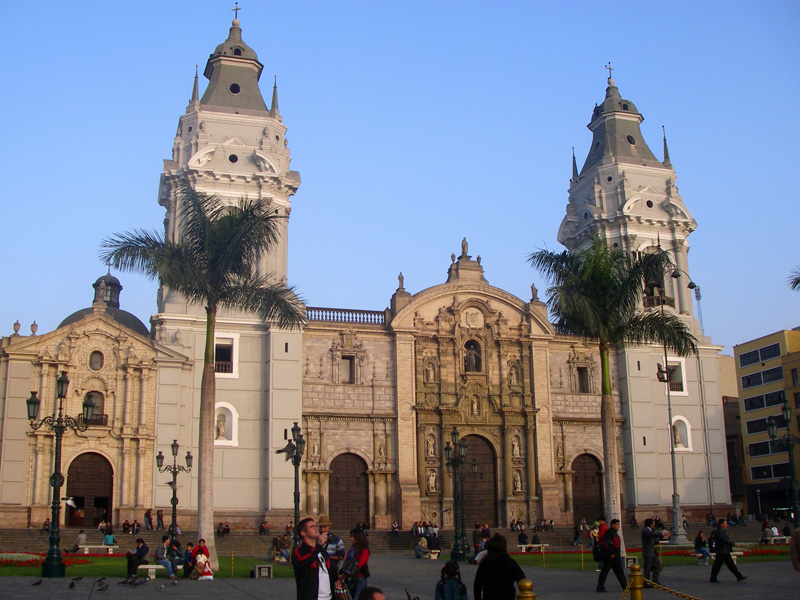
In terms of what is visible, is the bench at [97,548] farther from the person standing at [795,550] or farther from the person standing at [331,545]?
the person standing at [795,550]

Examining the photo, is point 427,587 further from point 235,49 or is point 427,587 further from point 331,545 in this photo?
point 235,49

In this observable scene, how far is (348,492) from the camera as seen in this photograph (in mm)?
41219

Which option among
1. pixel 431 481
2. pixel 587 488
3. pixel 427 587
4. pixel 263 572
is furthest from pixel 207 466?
pixel 587 488

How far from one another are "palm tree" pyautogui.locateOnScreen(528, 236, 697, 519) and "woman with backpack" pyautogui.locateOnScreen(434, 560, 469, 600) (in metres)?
16.4

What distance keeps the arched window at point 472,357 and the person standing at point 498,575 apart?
3407 centimetres

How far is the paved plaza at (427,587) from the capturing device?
1719 centimetres

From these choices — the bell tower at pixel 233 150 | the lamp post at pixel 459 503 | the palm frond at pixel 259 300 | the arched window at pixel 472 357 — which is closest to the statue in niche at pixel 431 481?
the arched window at pixel 472 357

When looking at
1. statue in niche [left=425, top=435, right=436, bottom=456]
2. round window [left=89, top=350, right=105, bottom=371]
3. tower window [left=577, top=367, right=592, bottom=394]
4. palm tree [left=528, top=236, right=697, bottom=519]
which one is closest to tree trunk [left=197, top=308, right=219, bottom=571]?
palm tree [left=528, top=236, right=697, bottom=519]

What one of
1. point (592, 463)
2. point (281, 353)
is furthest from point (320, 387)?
point (592, 463)

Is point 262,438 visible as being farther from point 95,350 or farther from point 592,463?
point 592,463

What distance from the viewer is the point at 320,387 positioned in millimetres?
41688

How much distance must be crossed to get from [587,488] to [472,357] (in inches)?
338

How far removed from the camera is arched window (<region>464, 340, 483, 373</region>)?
4431 cm

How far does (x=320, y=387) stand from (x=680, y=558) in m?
18.6
